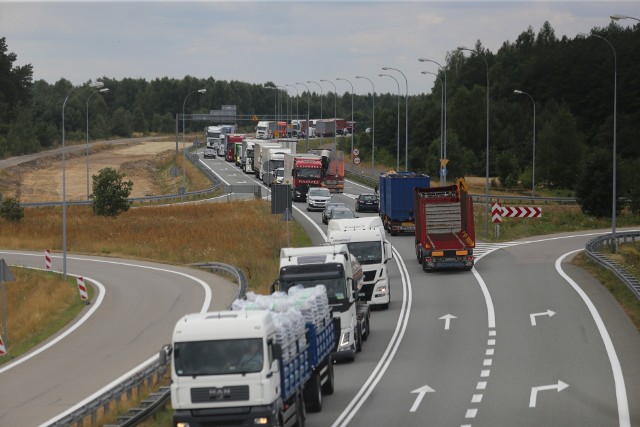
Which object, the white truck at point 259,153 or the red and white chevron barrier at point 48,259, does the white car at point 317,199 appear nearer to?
the white truck at point 259,153

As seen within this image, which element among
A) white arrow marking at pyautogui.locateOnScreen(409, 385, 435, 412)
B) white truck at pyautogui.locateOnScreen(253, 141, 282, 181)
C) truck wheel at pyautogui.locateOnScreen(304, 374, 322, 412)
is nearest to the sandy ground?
white truck at pyautogui.locateOnScreen(253, 141, 282, 181)

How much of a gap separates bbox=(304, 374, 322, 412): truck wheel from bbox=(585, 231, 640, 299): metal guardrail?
14.5 m

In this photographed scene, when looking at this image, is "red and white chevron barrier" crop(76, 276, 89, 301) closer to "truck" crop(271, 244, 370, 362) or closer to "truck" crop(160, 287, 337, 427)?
"truck" crop(271, 244, 370, 362)

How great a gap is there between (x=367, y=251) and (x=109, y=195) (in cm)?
3906

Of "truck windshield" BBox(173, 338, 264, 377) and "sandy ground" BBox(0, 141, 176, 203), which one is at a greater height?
"truck windshield" BBox(173, 338, 264, 377)

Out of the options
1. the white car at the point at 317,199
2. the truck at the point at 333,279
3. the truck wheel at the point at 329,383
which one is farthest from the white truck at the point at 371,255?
the white car at the point at 317,199

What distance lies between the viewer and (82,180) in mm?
121062

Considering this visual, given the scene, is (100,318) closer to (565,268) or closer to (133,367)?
(133,367)

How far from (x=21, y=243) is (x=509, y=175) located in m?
47.1

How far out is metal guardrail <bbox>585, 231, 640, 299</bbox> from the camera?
34.6 meters

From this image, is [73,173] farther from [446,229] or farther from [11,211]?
[446,229]

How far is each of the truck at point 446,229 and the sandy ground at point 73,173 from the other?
59748mm

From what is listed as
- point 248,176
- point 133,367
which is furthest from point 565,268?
point 248,176

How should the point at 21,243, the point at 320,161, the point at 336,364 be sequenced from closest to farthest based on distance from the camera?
1. the point at 336,364
2. the point at 21,243
3. the point at 320,161
